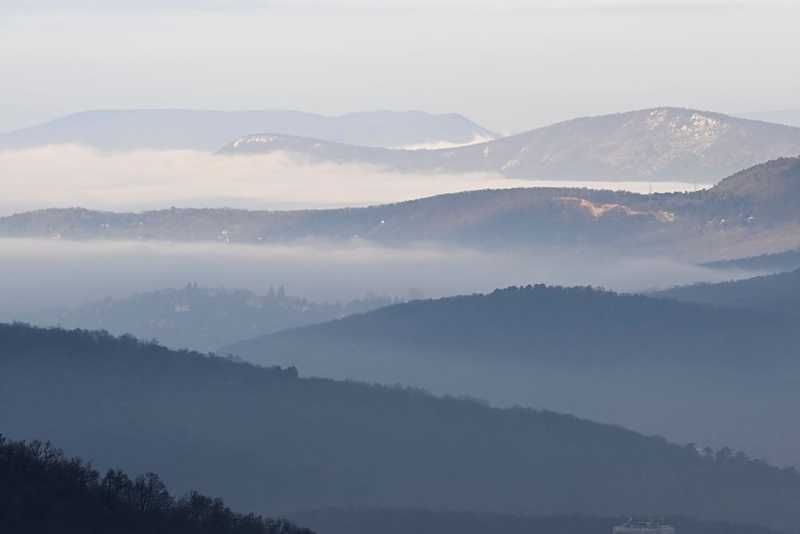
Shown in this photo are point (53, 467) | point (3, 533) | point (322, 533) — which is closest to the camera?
point (3, 533)

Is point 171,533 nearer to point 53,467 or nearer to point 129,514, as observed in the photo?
point 129,514

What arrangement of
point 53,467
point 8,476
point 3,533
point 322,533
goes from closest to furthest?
point 3,533 → point 8,476 → point 53,467 → point 322,533

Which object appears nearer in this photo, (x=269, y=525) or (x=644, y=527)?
(x=269, y=525)

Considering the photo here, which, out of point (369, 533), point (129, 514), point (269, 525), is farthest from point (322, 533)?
point (129, 514)

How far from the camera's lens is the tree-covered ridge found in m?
129

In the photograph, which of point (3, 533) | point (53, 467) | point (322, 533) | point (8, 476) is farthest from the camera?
point (322, 533)

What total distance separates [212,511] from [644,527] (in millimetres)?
54204

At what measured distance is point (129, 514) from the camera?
13875cm

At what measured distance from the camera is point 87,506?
13662 centimetres

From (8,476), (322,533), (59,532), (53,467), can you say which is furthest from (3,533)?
(322,533)

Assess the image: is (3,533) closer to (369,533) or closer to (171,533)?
(171,533)

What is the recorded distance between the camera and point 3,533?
12000cm

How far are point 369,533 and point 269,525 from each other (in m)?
45.2

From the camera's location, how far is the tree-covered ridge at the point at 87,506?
129125 millimetres
